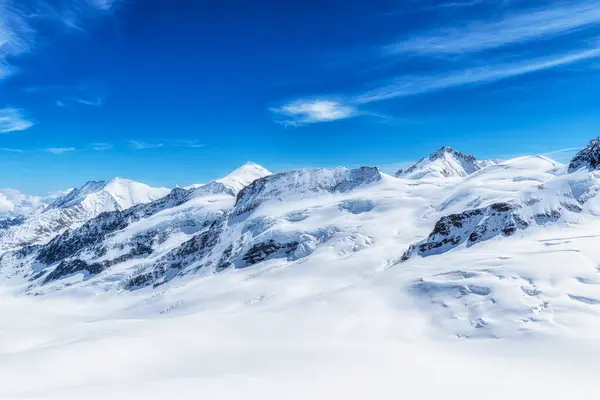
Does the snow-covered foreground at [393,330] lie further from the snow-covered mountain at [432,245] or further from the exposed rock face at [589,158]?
the exposed rock face at [589,158]

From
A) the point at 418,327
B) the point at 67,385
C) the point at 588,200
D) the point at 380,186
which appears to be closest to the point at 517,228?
the point at 588,200

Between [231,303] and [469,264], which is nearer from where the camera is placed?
[469,264]

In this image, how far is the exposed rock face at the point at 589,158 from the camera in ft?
357

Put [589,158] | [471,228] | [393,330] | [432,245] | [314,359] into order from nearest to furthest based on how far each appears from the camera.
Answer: [314,359], [393,330], [471,228], [432,245], [589,158]

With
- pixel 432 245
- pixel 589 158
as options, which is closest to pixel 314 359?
pixel 432 245

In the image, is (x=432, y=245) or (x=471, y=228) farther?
(x=432, y=245)

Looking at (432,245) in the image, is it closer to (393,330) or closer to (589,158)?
(393,330)

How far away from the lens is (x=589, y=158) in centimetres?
11338

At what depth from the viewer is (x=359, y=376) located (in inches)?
1371

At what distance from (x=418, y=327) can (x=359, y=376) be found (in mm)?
22173

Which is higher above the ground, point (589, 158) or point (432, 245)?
point (589, 158)

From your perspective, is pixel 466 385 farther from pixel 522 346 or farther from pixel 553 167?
pixel 553 167

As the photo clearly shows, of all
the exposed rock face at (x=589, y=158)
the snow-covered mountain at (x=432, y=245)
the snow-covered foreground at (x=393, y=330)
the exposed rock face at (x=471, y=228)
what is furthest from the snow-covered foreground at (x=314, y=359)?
the exposed rock face at (x=589, y=158)

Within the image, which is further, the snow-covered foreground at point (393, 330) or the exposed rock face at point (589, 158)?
the exposed rock face at point (589, 158)
